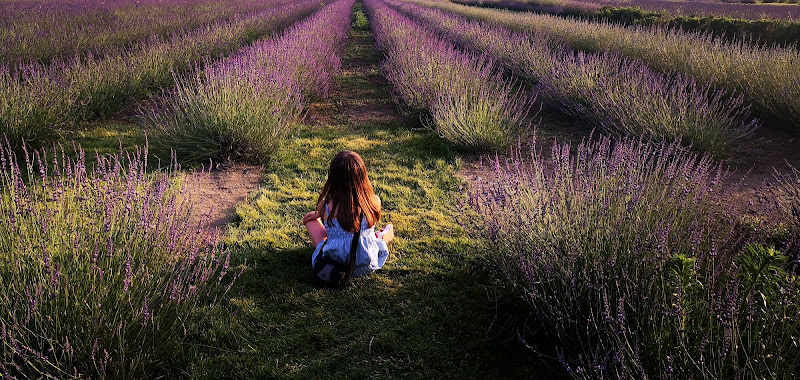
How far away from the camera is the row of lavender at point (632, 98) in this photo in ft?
18.0

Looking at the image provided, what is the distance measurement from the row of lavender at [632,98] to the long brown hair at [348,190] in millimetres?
2560

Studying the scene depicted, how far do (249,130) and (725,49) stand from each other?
7823 mm

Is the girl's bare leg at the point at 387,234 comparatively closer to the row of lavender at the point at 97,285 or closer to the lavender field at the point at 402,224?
the lavender field at the point at 402,224

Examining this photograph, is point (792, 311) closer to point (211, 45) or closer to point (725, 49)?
point (725, 49)

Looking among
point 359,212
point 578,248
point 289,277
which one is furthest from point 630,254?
point 289,277

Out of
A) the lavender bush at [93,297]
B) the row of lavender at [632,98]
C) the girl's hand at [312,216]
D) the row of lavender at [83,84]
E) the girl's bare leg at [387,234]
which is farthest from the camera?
the row of lavender at [632,98]

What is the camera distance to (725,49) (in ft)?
27.0

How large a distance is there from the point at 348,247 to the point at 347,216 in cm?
24

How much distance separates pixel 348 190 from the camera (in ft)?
10.1

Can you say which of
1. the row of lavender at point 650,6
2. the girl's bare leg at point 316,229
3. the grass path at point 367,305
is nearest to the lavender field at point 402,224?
the grass path at point 367,305

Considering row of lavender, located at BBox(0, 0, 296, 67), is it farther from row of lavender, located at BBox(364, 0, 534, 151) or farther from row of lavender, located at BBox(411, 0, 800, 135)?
row of lavender, located at BBox(411, 0, 800, 135)

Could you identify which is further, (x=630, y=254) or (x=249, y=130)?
(x=249, y=130)

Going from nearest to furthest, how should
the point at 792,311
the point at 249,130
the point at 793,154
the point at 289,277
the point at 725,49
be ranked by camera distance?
the point at 792,311 → the point at 289,277 → the point at 249,130 → the point at 793,154 → the point at 725,49

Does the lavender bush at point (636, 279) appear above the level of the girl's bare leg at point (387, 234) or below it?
above
